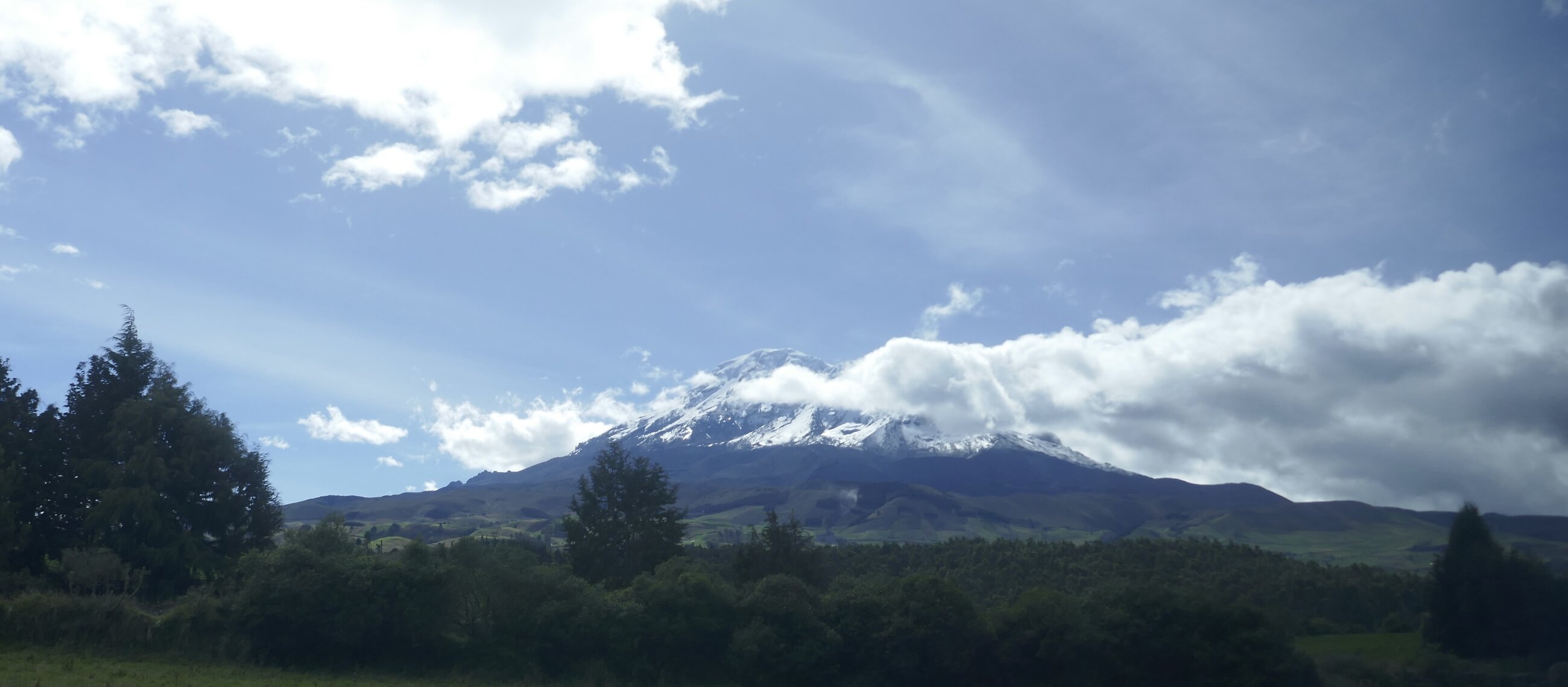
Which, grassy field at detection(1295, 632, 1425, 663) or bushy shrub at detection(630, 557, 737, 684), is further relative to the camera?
grassy field at detection(1295, 632, 1425, 663)

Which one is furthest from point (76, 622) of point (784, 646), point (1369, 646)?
point (1369, 646)

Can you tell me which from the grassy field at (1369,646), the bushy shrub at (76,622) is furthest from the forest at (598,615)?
the grassy field at (1369,646)

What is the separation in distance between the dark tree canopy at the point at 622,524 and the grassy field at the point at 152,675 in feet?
60.0

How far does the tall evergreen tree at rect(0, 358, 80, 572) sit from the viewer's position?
4009cm

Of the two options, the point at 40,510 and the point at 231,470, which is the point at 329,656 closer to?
the point at 231,470

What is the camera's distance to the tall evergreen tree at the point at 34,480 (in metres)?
40.1

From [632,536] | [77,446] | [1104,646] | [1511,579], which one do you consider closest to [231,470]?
[77,446]

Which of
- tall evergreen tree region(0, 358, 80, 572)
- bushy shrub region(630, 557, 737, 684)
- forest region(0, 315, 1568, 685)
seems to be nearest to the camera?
forest region(0, 315, 1568, 685)

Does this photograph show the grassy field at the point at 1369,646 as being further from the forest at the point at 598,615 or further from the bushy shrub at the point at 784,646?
the bushy shrub at the point at 784,646

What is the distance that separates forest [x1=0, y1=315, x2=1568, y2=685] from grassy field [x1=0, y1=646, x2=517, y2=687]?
1.11m

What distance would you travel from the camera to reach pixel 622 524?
51062 millimetres

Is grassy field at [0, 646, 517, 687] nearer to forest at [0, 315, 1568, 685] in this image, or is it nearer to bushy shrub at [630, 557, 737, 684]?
forest at [0, 315, 1568, 685]

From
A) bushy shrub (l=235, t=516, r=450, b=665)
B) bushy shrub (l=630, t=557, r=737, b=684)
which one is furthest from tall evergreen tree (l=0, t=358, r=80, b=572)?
bushy shrub (l=630, t=557, r=737, b=684)

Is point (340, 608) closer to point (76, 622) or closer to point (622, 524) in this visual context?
point (76, 622)
